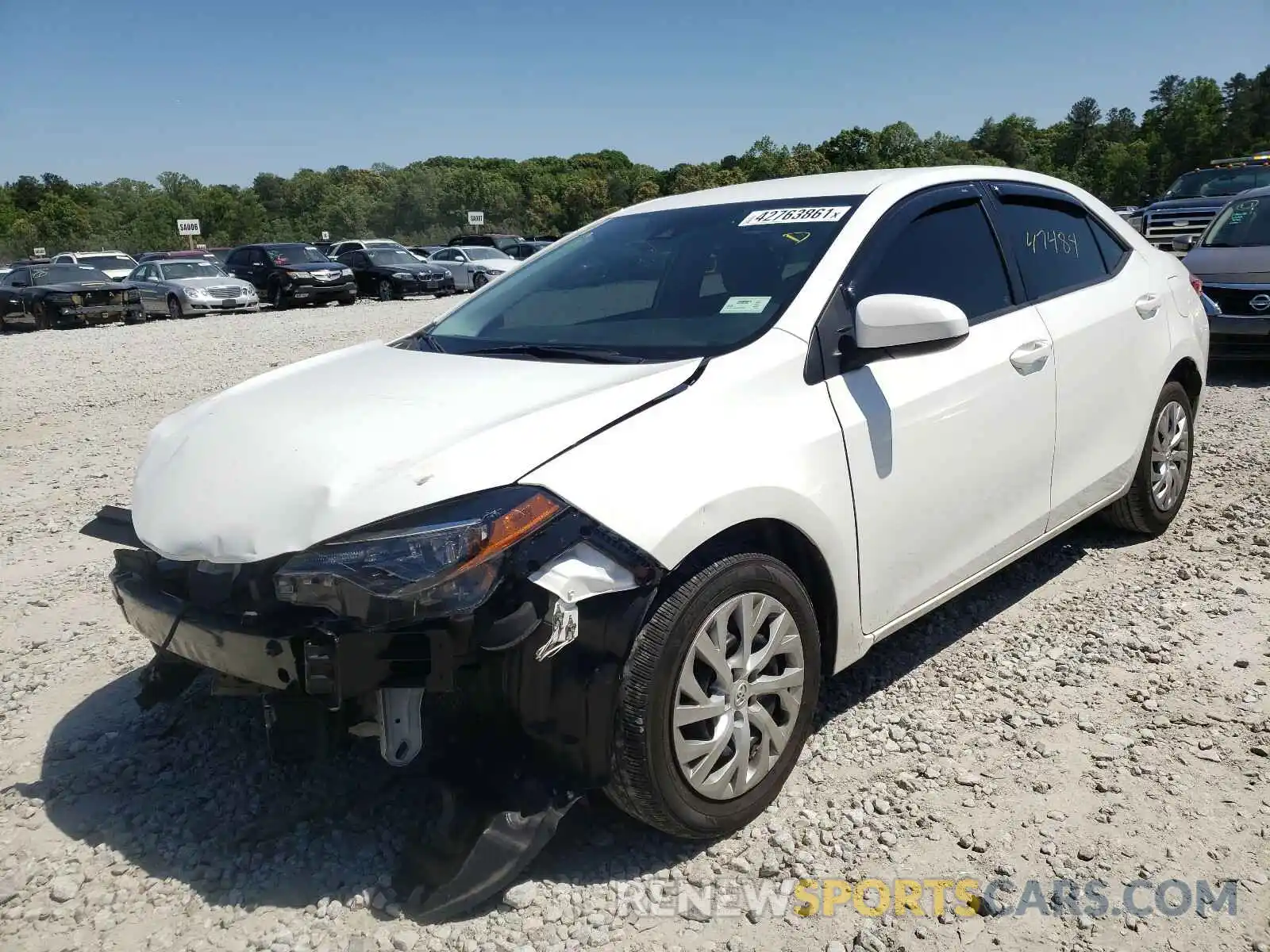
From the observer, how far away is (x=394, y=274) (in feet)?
84.1

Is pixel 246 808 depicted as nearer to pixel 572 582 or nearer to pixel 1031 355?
pixel 572 582

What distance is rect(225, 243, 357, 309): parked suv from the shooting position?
2347 cm

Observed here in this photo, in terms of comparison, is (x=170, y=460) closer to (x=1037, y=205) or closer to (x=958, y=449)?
(x=958, y=449)

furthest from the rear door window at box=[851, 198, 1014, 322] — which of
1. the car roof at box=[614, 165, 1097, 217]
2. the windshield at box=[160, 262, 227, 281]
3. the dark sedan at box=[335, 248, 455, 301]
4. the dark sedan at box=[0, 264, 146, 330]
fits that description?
the dark sedan at box=[335, 248, 455, 301]

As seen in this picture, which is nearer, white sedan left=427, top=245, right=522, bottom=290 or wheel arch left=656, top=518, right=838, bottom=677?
wheel arch left=656, top=518, right=838, bottom=677

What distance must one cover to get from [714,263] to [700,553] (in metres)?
1.24

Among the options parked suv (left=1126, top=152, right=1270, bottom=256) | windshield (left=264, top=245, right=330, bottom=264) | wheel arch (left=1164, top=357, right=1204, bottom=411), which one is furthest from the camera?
windshield (left=264, top=245, right=330, bottom=264)

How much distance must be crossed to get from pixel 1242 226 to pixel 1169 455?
5.98 m

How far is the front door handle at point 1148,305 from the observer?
14.2ft

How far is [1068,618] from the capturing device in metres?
4.00

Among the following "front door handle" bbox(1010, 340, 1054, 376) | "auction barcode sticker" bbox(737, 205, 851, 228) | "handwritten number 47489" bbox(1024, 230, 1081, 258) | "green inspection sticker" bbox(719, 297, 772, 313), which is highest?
"auction barcode sticker" bbox(737, 205, 851, 228)

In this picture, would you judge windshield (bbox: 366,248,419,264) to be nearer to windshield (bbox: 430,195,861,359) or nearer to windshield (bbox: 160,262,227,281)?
windshield (bbox: 160,262,227,281)

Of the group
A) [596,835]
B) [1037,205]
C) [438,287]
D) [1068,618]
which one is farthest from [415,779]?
Answer: [438,287]

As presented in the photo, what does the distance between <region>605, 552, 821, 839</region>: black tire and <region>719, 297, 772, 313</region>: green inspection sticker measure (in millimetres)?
812
